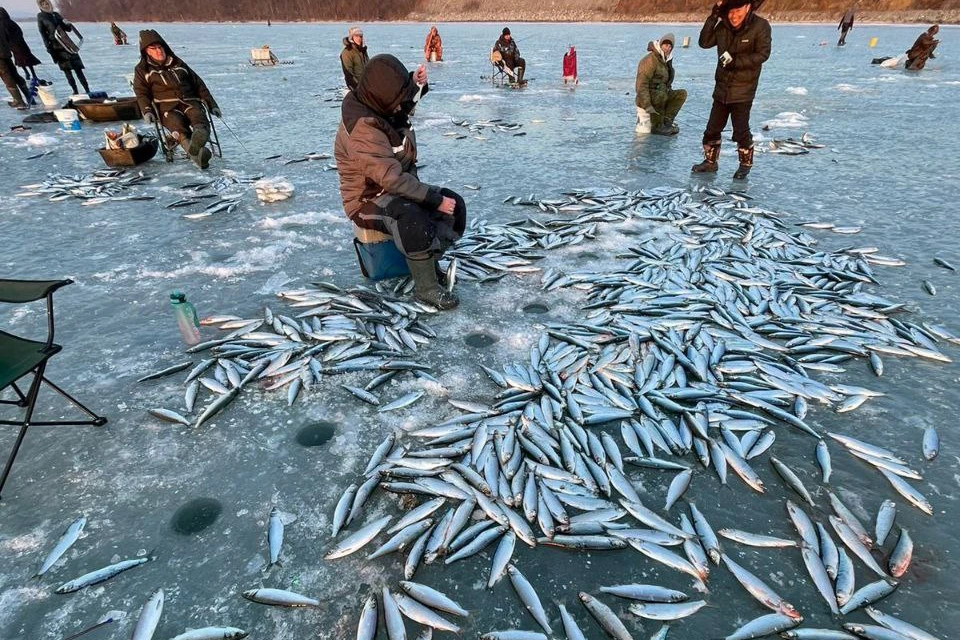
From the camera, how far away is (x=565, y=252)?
18.5ft

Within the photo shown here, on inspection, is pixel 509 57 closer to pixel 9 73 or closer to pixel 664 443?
pixel 9 73

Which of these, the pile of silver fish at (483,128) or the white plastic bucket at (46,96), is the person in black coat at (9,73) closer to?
the white plastic bucket at (46,96)

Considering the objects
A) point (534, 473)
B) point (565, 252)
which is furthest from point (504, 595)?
point (565, 252)

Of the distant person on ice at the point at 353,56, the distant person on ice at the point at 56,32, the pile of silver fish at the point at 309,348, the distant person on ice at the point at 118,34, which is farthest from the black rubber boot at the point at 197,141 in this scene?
the distant person on ice at the point at 118,34

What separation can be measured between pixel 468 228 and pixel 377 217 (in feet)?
6.39

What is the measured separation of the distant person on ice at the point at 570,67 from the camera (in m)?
17.1

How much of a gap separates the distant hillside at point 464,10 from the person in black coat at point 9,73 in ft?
253

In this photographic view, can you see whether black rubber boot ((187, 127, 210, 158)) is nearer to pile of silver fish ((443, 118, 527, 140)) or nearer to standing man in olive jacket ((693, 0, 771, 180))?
pile of silver fish ((443, 118, 527, 140))

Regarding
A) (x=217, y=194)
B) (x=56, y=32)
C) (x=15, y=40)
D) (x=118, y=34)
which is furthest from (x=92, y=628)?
(x=118, y=34)

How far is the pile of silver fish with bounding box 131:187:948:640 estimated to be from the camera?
231cm

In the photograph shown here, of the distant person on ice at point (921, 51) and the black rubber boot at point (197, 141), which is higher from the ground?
the distant person on ice at point (921, 51)

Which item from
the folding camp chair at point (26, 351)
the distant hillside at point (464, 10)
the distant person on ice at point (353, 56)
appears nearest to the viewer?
the folding camp chair at point (26, 351)

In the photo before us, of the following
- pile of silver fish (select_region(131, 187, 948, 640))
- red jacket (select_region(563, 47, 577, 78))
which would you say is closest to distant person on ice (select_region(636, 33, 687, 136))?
pile of silver fish (select_region(131, 187, 948, 640))

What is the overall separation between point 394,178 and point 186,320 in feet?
6.73
